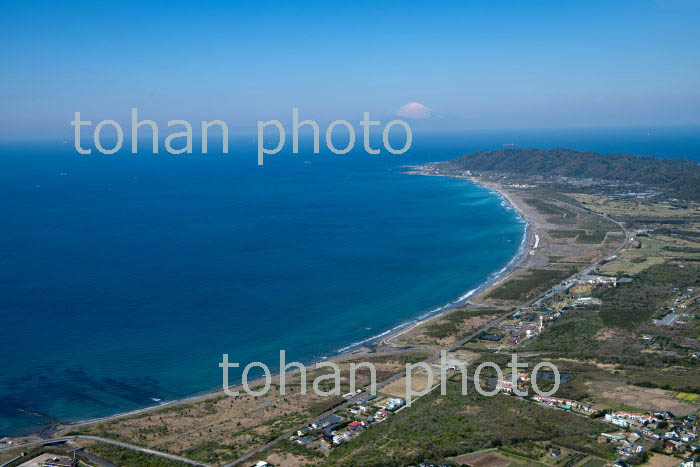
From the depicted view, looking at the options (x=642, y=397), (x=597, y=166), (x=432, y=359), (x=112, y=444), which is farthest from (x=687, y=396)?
(x=597, y=166)

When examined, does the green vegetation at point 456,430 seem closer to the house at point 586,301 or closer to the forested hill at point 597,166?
the house at point 586,301

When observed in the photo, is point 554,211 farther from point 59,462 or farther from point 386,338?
point 59,462

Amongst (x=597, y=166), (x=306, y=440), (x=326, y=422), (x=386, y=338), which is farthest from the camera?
(x=597, y=166)

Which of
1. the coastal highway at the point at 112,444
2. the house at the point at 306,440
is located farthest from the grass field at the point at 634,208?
the coastal highway at the point at 112,444

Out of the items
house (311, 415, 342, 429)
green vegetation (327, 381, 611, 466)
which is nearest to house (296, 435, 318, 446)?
house (311, 415, 342, 429)

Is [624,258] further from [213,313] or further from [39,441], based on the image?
[39,441]
